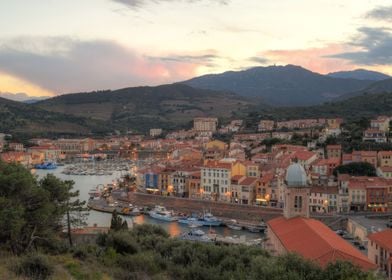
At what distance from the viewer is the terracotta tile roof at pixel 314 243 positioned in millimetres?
13977

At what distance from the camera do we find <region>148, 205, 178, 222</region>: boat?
3587cm

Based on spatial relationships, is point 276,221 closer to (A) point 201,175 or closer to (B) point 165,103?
(A) point 201,175

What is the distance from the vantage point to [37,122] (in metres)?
118

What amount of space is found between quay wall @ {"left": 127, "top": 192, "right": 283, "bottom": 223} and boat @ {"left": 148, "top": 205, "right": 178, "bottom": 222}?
197 cm

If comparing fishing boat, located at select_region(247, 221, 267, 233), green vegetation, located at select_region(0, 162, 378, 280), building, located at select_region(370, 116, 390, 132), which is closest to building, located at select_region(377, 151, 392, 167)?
building, located at select_region(370, 116, 390, 132)

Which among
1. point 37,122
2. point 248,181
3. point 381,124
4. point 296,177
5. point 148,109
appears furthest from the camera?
point 148,109

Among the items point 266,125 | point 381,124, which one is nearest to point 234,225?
point 381,124

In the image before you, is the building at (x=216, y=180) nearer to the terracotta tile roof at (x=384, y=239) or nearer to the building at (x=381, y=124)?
the terracotta tile roof at (x=384, y=239)

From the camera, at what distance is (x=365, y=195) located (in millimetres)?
34156

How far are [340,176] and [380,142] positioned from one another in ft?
53.5

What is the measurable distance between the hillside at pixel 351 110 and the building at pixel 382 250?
50.1 metres

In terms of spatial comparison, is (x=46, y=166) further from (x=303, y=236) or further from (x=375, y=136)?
(x=303, y=236)

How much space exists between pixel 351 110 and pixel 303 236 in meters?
64.5

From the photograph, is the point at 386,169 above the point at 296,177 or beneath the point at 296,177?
beneath
